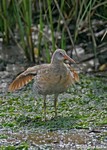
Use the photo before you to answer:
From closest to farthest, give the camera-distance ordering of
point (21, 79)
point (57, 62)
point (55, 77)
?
point (55, 77) → point (57, 62) → point (21, 79)

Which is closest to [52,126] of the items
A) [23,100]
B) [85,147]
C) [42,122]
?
[42,122]

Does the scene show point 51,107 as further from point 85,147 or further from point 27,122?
point 85,147

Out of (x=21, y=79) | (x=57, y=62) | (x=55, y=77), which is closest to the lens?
(x=55, y=77)

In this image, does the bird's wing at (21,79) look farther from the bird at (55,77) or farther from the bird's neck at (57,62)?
the bird's neck at (57,62)

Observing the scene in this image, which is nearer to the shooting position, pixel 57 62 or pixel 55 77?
pixel 55 77

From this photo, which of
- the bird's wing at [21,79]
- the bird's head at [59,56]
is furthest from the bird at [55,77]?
the bird's wing at [21,79]

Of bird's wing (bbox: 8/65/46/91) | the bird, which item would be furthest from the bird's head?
bird's wing (bbox: 8/65/46/91)

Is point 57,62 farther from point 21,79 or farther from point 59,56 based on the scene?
point 21,79

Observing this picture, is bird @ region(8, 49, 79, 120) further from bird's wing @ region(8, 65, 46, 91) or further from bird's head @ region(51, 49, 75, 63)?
bird's wing @ region(8, 65, 46, 91)

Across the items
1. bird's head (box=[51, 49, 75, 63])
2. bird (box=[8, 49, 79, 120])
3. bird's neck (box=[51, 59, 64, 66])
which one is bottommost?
bird (box=[8, 49, 79, 120])

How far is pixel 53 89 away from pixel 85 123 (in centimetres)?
52

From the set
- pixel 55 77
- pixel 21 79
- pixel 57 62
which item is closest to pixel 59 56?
pixel 57 62

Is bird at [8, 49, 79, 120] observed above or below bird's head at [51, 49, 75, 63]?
below

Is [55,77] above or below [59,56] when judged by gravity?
below
